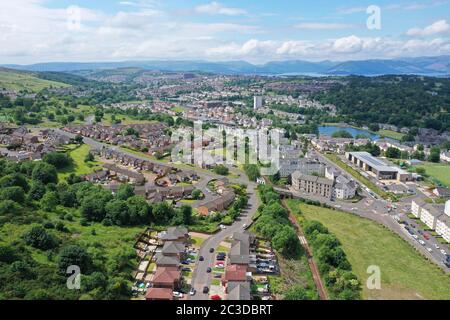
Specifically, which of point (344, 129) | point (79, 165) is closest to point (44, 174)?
point (79, 165)

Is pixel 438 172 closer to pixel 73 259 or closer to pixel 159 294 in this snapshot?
pixel 159 294

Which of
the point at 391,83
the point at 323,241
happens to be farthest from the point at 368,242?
the point at 391,83

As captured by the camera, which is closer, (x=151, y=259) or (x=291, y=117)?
(x=151, y=259)

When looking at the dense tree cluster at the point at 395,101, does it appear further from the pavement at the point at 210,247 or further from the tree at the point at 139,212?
the tree at the point at 139,212

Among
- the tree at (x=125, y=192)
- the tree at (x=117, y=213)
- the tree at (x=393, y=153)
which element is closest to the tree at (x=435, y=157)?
the tree at (x=393, y=153)

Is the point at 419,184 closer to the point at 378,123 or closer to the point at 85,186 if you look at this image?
the point at 85,186
